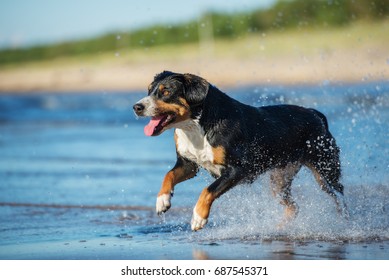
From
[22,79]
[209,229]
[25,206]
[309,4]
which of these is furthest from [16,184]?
[22,79]

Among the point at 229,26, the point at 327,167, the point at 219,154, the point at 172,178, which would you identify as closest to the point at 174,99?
the point at 219,154

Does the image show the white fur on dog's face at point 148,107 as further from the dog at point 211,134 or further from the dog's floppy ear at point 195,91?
the dog's floppy ear at point 195,91

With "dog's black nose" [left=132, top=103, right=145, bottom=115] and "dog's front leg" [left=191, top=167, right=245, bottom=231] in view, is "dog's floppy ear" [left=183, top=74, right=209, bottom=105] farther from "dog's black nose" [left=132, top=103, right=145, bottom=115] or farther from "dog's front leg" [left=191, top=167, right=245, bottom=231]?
"dog's front leg" [left=191, top=167, right=245, bottom=231]

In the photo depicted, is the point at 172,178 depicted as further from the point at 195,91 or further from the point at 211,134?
the point at 195,91

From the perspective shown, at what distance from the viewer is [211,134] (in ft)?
23.8

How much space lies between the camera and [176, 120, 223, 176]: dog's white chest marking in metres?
7.27

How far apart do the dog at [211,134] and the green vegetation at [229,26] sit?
20.5 meters

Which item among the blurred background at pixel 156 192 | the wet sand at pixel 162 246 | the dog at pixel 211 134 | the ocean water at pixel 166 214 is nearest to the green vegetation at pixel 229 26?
the blurred background at pixel 156 192

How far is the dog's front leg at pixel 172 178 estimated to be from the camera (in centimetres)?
718

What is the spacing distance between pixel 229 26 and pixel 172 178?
4644cm

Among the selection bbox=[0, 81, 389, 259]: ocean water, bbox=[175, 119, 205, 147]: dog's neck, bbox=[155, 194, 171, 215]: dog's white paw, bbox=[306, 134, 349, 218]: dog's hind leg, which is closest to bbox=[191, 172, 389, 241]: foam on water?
bbox=[0, 81, 389, 259]: ocean water
